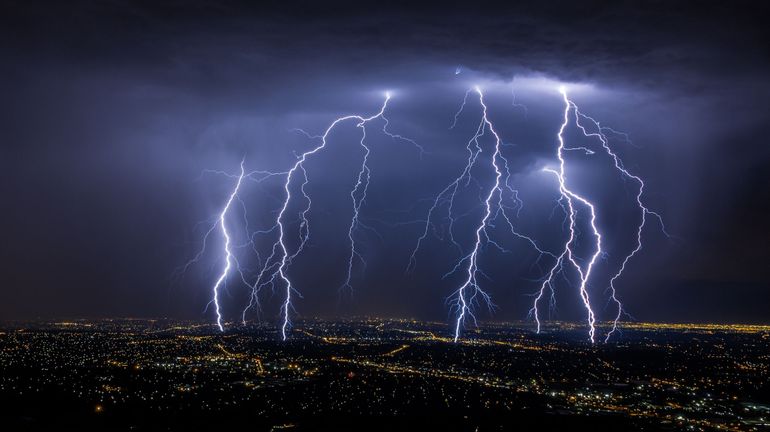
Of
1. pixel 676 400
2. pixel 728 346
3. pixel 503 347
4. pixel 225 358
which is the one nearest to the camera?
pixel 676 400

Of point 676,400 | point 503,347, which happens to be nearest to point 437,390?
point 676,400

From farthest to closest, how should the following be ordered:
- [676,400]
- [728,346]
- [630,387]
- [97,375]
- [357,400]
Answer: [728,346] → [97,375] → [630,387] → [676,400] → [357,400]

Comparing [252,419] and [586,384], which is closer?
[252,419]

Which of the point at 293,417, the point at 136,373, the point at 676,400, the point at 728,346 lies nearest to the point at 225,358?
the point at 136,373

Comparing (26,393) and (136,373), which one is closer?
(26,393)

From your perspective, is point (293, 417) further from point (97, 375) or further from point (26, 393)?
point (97, 375)

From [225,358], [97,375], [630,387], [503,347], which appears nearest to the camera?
[630,387]

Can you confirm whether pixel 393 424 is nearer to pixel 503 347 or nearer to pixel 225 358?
pixel 225 358

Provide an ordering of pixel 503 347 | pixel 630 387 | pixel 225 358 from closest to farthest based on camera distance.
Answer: pixel 630 387, pixel 225 358, pixel 503 347

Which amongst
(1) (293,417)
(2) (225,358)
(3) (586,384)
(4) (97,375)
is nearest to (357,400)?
(1) (293,417)
